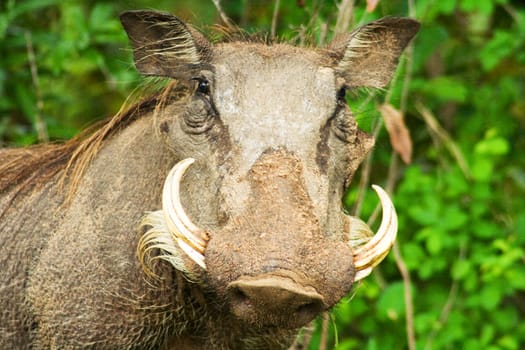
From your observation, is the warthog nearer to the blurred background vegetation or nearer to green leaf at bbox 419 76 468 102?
the blurred background vegetation

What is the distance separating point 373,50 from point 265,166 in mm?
835

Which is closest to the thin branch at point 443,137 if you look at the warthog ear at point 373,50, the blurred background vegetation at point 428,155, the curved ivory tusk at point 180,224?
the blurred background vegetation at point 428,155

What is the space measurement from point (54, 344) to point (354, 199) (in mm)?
2279

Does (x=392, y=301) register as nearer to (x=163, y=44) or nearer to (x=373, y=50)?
(x=373, y=50)

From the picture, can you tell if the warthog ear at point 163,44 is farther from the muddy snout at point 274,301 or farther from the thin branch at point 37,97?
the thin branch at point 37,97

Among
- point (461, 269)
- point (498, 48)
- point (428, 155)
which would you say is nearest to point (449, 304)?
point (461, 269)

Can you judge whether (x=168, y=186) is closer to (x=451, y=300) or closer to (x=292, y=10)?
(x=292, y=10)

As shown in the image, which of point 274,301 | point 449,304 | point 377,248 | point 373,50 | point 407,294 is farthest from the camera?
point 449,304

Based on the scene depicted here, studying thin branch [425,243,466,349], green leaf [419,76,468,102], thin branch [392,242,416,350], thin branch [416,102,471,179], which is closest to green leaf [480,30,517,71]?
green leaf [419,76,468,102]

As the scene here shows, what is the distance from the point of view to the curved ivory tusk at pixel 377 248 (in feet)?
10.4

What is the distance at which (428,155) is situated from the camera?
5910 millimetres

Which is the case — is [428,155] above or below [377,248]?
below

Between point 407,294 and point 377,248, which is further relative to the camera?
point 407,294

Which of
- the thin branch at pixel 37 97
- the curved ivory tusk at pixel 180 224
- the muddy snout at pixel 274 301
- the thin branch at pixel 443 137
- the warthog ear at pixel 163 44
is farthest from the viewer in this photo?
the thin branch at pixel 443 137
